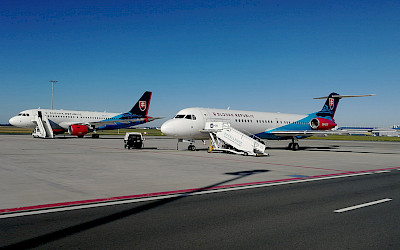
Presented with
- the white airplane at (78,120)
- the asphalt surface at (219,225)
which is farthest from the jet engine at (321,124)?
the white airplane at (78,120)

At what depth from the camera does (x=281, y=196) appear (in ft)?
30.9

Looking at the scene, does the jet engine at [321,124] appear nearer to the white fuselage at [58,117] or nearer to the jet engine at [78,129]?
the jet engine at [78,129]

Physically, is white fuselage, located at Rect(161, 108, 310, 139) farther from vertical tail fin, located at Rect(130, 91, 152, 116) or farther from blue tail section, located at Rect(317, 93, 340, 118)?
vertical tail fin, located at Rect(130, 91, 152, 116)

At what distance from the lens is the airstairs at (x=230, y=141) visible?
24266 mm

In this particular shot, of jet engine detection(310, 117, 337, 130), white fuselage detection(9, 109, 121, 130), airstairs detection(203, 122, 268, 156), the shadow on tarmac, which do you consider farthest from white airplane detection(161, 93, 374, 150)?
white fuselage detection(9, 109, 121, 130)

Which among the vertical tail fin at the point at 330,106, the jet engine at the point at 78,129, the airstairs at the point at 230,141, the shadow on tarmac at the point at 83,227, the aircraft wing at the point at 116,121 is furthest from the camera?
the aircraft wing at the point at 116,121

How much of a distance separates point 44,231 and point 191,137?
21661 millimetres

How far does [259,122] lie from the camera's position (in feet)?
106

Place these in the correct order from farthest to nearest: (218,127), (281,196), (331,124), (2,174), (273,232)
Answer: (331,124)
(218,127)
(2,174)
(281,196)
(273,232)

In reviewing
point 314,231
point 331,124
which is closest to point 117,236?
point 314,231

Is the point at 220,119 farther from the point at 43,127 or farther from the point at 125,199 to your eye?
the point at 43,127

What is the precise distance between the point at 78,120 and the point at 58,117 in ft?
10.7

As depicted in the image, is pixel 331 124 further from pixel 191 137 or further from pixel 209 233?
pixel 209 233

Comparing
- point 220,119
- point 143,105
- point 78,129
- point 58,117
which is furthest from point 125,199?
point 143,105
